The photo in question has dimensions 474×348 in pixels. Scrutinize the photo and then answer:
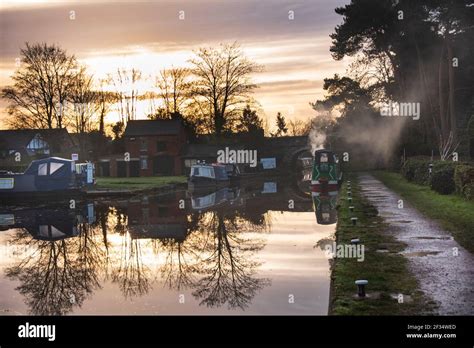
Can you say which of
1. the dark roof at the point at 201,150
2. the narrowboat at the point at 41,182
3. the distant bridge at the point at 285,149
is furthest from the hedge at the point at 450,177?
the distant bridge at the point at 285,149

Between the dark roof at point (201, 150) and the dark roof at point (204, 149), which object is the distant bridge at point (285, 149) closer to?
the dark roof at point (204, 149)

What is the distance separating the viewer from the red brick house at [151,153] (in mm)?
77750

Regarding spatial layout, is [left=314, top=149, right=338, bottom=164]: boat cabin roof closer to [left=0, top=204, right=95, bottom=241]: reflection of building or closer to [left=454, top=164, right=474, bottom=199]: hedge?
[left=454, top=164, right=474, bottom=199]: hedge

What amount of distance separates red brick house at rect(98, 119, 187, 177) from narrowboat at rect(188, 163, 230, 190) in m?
24.5

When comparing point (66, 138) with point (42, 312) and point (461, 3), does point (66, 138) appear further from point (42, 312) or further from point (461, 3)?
point (42, 312)

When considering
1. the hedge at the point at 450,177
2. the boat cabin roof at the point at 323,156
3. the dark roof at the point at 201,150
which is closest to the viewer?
the hedge at the point at 450,177

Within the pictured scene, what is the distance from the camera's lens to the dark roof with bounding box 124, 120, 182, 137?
257 feet

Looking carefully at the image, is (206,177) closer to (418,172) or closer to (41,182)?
(41,182)

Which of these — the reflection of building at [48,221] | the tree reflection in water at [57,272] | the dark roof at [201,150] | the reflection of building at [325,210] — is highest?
the dark roof at [201,150]

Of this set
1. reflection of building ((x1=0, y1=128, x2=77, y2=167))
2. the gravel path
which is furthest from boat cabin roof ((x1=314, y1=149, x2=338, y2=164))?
reflection of building ((x1=0, y1=128, x2=77, y2=167))

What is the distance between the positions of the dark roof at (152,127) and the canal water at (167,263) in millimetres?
51900

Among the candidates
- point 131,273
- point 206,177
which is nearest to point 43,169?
point 206,177

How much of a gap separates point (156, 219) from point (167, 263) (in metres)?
9.91

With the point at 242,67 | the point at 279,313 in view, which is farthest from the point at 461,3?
the point at 242,67
